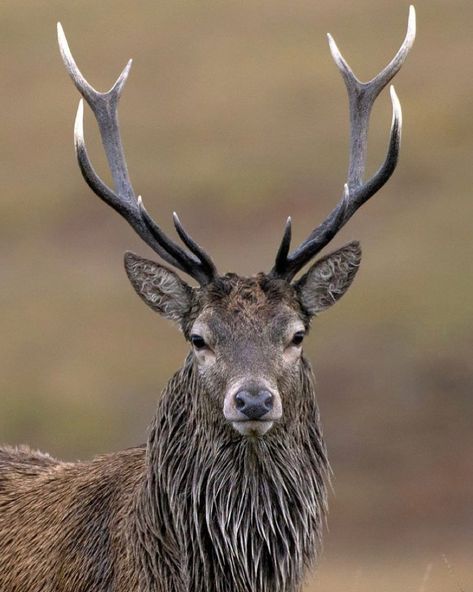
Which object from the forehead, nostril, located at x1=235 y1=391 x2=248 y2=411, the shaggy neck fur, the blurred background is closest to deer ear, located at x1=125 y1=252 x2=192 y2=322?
the forehead

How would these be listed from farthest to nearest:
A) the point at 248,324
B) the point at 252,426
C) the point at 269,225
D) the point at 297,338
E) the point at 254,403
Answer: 1. the point at 269,225
2. the point at 297,338
3. the point at 248,324
4. the point at 252,426
5. the point at 254,403

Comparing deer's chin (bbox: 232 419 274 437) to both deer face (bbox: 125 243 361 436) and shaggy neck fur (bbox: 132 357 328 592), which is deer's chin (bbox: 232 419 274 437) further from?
shaggy neck fur (bbox: 132 357 328 592)

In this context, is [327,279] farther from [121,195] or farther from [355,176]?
[121,195]

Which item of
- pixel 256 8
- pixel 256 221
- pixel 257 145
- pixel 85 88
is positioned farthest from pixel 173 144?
pixel 85 88

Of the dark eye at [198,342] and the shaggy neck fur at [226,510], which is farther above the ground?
the dark eye at [198,342]

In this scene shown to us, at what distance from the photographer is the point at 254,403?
32.7 feet

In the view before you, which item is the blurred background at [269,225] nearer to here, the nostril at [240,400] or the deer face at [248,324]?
the deer face at [248,324]

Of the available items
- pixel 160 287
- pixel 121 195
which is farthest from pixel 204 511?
pixel 121 195

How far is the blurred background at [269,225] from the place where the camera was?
29.5 meters

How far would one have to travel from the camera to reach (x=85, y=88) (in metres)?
11.8

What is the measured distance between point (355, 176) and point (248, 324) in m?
1.56

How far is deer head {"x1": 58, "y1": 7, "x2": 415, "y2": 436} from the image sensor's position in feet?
33.4

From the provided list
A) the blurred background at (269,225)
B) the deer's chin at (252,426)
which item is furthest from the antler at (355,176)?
the blurred background at (269,225)

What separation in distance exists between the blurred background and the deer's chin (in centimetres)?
1085
